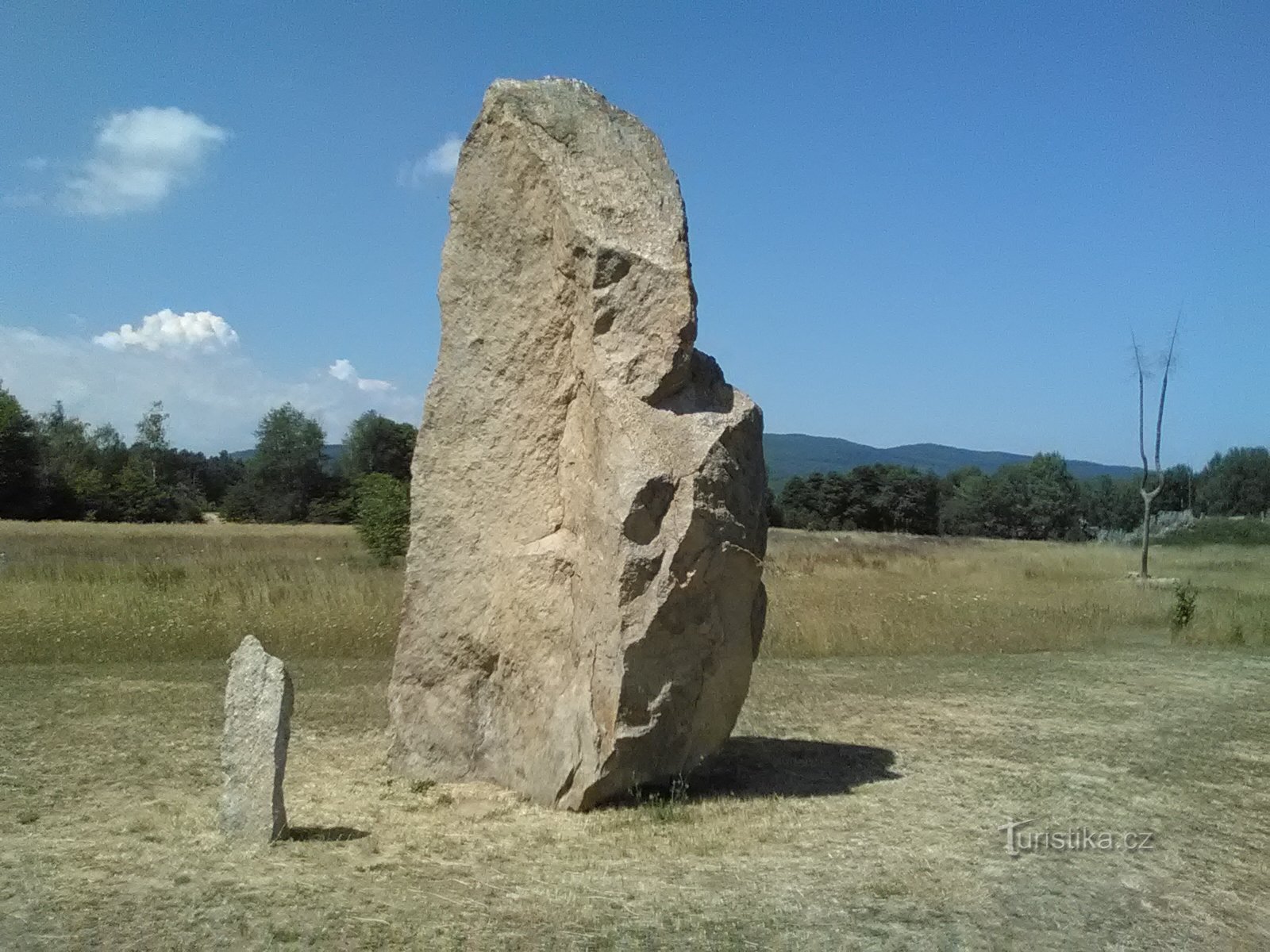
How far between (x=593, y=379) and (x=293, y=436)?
5432cm

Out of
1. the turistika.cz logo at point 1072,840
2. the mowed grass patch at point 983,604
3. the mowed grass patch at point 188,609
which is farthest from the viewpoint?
the mowed grass patch at point 983,604

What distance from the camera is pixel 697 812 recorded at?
6.76 metres

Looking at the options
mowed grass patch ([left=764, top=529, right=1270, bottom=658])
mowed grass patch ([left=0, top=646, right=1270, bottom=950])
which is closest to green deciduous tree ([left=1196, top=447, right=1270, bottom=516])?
mowed grass patch ([left=764, top=529, right=1270, bottom=658])

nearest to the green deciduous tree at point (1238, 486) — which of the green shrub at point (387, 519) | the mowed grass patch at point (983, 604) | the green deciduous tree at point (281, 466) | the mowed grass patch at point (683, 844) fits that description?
the mowed grass patch at point (983, 604)

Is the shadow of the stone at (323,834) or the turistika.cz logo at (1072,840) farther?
the turistika.cz logo at (1072,840)

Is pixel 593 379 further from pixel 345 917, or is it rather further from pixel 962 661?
pixel 962 661

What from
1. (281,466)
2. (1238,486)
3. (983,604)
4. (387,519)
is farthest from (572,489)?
(1238,486)

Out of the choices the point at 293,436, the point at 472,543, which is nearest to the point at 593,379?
the point at 472,543

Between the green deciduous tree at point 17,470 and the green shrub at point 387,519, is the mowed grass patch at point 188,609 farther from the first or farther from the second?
the green deciduous tree at point 17,470

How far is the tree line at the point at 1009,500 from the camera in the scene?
66.8m

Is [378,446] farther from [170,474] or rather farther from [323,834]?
[323,834]

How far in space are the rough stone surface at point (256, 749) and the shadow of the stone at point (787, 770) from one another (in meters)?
2.50

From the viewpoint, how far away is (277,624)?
14430 millimetres

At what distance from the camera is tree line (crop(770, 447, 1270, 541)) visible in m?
66.8
